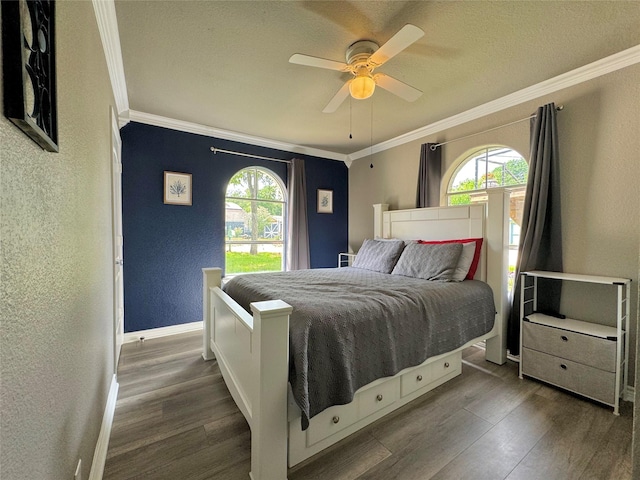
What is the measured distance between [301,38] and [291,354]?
80.2 inches

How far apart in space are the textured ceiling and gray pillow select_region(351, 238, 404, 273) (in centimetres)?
151

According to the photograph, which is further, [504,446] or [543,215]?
[543,215]

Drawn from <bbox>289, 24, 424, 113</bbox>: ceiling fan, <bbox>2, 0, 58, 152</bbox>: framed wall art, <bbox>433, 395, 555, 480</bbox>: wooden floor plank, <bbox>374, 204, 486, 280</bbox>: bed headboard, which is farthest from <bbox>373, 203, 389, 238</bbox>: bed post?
<bbox>2, 0, 58, 152</bbox>: framed wall art

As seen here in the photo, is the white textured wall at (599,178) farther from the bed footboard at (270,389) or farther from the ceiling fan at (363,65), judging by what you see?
the bed footboard at (270,389)

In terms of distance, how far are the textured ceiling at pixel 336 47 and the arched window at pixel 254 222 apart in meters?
1.15

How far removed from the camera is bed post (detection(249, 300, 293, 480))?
129 centimetres

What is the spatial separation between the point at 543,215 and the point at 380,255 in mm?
1553

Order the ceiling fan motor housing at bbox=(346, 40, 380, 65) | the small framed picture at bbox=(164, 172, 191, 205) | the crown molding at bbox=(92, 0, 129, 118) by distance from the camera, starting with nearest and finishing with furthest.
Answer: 1. the crown molding at bbox=(92, 0, 129, 118)
2. the ceiling fan motor housing at bbox=(346, 40, 380, 65)
3. the small framed picture at bbox=(164, 172, 191, 205)

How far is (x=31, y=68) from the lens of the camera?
0.66m

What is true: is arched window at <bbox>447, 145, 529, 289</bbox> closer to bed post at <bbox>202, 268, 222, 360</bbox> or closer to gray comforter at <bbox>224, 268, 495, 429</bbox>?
gray comforter at <bbox>224, 268, 495, 429</bbox>

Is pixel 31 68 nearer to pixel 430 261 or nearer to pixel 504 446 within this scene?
pixel 504 446

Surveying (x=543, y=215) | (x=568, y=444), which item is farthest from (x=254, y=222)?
(x=568, y=444)

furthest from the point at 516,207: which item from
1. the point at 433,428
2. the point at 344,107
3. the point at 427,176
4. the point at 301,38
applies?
the point at 301,38

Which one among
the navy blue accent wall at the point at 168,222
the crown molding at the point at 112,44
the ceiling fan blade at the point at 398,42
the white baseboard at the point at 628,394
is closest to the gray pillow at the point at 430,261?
the white baseboard at the point at 628,394
